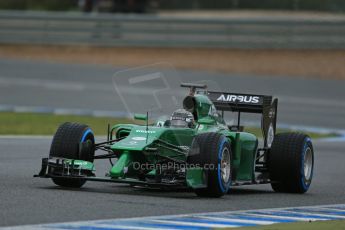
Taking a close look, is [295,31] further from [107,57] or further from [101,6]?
[101,6]

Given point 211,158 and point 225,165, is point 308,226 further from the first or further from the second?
point 225,165

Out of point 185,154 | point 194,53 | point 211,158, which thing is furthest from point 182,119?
point 194,53

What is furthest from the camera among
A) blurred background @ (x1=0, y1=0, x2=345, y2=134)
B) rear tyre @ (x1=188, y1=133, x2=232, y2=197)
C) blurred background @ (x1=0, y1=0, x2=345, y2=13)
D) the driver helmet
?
blurred background @ (x1=0, y1=0, x2=345, y2=13)

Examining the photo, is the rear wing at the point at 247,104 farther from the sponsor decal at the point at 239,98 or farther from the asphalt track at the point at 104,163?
the asphalt track at the point at 104,163

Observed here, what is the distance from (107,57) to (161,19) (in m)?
2.23

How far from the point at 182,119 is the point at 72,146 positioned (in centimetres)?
131

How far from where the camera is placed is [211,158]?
11156 millimetres

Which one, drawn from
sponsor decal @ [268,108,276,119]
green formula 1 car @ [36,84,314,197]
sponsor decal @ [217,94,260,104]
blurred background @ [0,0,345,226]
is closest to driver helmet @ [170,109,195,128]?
green formula 1 car @ [36,84,314,197]

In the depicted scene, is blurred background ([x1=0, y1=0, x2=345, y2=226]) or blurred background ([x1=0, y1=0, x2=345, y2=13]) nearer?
blurred background ([x1=0, y1=0, x2=345, y2=226])

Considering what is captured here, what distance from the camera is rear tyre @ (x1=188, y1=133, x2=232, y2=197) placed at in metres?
11.2

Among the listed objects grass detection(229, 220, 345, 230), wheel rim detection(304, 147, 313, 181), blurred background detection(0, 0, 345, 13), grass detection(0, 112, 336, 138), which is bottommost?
grass detection(0, 112, 336, 138)

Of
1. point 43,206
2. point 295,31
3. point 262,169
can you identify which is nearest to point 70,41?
point 295,31

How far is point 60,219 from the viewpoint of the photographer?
9039mm

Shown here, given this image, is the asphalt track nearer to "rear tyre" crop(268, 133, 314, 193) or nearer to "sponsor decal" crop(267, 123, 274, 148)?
"rear tyre" crop(268, 133, 314, 193)
